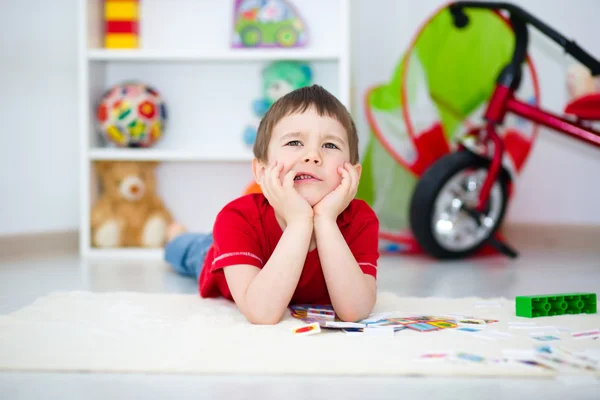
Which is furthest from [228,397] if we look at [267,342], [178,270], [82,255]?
[82,255]

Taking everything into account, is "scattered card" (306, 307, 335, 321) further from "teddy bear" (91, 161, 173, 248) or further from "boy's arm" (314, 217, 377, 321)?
"teddy bear" (91, 161, 173, 248)

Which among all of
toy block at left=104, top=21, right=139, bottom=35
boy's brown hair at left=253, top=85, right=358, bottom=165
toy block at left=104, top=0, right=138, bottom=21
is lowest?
boy's brown hair at left=253, top=85, right=358, bottom=165

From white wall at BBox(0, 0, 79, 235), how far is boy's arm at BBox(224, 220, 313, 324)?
150cm

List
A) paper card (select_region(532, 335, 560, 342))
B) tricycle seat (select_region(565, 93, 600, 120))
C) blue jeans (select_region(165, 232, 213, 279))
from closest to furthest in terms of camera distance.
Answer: paper card (select_region(532, 335, 560, 342)), blue jeans (select_region(165, 232, 213, 279)), tricycle seat (select_region(565, 93, 600, 120))

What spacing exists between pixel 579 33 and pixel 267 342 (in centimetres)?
227

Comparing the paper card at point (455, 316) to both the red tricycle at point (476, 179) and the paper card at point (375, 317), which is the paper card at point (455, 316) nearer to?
the paper card at point (375, 317)

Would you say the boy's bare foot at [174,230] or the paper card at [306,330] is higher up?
the paper card at [306,330]

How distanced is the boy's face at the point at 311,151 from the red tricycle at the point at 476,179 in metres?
1.12

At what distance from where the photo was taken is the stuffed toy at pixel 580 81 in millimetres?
2346

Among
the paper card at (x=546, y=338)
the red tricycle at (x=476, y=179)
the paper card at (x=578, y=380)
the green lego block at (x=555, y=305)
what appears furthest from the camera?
the red tricycle at (x=476, y=179)

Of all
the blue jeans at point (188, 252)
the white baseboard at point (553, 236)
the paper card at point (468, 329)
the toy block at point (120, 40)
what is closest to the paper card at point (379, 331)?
the paper card at point (468, 329)

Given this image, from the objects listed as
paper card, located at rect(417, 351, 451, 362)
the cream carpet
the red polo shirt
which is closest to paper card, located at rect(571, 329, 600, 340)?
the cream carpet

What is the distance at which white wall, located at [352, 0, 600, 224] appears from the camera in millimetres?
2721

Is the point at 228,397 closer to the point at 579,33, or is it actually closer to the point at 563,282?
the point at 563,282
